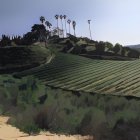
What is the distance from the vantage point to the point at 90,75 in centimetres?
5253

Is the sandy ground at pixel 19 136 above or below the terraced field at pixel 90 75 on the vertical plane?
above

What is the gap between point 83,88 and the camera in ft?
141

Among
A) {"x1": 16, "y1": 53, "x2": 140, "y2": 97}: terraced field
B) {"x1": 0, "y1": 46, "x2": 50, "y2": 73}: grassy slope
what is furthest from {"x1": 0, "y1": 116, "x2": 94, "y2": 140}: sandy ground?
{"x1": 0, "y1": 46, "x2": 50, "y2": 73}: grassy slope

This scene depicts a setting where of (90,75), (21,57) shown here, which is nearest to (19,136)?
(90,75)

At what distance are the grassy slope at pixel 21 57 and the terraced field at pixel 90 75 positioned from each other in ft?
9.63

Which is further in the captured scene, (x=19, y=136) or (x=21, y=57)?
(x=21, y=57)

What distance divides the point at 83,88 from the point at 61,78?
9.29 metres

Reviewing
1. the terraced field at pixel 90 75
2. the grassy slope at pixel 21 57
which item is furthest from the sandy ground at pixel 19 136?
the grassy slope at pixel 21 57

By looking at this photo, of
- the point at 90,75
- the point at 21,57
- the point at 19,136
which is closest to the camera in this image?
the point at 19,136

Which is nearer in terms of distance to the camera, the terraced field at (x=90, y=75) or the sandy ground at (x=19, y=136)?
the sandy ground at (x=19, y=136)

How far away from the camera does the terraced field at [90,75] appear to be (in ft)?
131

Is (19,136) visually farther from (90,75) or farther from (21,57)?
(21,57)

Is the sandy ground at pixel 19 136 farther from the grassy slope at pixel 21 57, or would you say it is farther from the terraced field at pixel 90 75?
the grassy slope at pixel 21 57

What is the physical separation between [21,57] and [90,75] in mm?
21028
